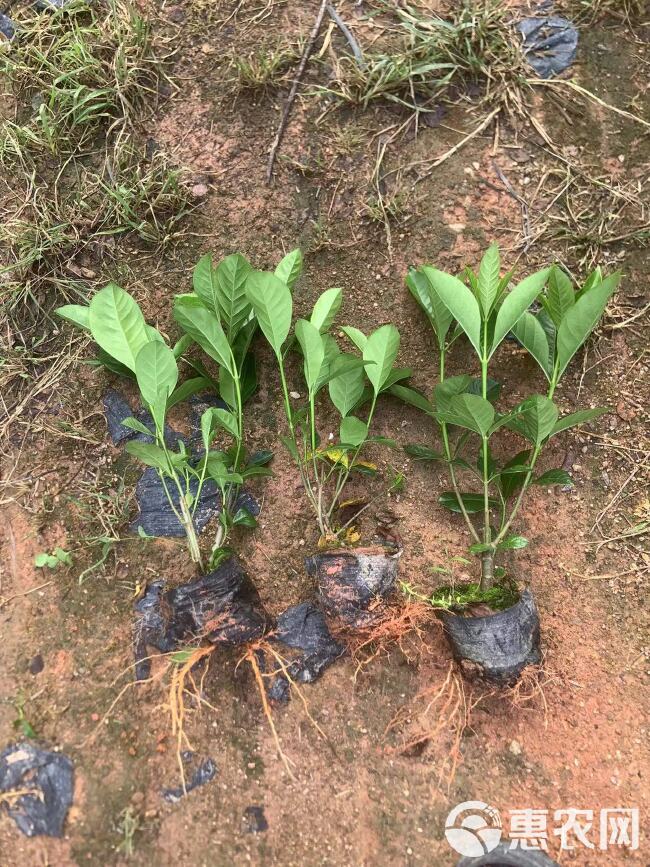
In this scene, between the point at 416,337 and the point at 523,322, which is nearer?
the point at 523,322

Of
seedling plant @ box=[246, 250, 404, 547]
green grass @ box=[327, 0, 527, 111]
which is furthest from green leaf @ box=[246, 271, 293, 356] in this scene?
green grass @ box=[327, 0, 527, 111]

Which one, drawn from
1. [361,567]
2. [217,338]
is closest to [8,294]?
[217,338]

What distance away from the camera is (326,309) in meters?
1.65

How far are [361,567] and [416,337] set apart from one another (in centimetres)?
68

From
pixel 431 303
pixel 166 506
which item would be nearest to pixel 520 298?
pixel 431 303

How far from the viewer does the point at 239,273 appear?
155 centimetres

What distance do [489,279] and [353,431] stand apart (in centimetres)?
50

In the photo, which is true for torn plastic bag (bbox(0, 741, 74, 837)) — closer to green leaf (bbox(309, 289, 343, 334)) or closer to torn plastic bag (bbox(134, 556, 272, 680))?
torn plastic bag (bbox(134, 556, 272, 680))

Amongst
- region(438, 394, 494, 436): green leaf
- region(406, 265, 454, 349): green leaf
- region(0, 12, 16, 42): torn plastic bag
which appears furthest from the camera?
region(0, 12, 16, 42): torn plastic bag

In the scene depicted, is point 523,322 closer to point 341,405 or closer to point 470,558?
point 341,405

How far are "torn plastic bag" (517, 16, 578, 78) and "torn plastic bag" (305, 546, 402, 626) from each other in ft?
5.04

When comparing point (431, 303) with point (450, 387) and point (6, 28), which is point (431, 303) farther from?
point (6, 28)

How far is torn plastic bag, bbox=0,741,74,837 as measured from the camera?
1470 millimetres

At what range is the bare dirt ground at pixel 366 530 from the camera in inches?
58.4
